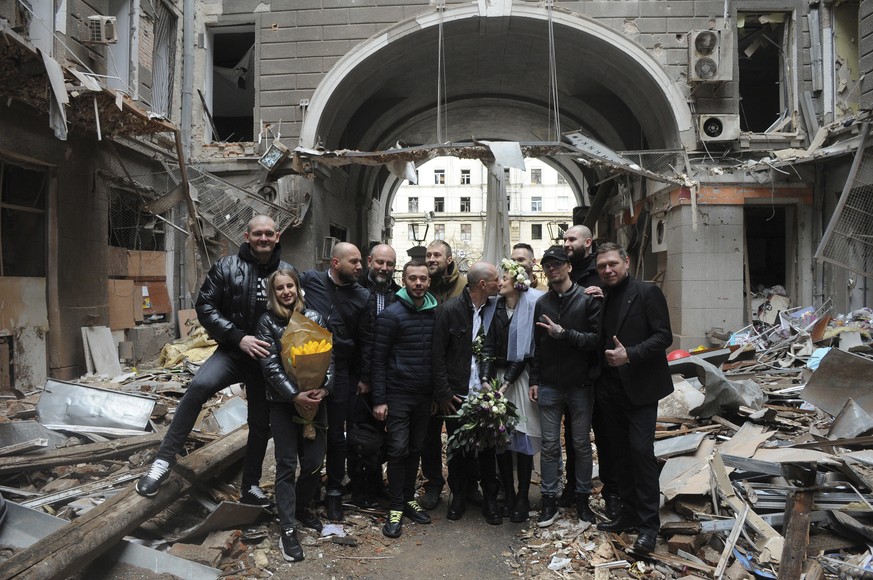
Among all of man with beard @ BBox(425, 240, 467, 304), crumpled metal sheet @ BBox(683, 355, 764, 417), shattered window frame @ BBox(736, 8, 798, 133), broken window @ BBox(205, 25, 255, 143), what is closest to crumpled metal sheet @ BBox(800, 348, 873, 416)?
crumpled metal sheet @ BBox(683, 355, 764, 417)

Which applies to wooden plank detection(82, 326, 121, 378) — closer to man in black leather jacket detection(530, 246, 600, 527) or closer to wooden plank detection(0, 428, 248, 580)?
wooden plank detection(0, 428, 248, 580)

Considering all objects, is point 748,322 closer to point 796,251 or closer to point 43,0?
point 796,251

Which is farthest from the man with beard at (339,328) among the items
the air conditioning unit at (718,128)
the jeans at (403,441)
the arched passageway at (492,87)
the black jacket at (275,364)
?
the air conditioning unit at (718,128)

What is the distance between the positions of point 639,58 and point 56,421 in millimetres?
11575

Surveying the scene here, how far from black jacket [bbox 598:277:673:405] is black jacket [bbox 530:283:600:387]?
282 millimetres

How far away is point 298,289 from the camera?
13.4 feet

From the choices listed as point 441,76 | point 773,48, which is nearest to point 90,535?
point 441,76

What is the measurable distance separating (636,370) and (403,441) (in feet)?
5.78

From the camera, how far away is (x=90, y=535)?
10.7ft

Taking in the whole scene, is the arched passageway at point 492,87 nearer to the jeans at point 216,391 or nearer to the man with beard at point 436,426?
the man with beard at point 436,426

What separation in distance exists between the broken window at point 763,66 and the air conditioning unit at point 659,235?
273 centimetres

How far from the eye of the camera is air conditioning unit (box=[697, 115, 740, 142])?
11297mm

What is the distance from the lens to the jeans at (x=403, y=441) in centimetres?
440

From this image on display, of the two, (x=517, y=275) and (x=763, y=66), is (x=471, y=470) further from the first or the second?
(x=763, y=66)
